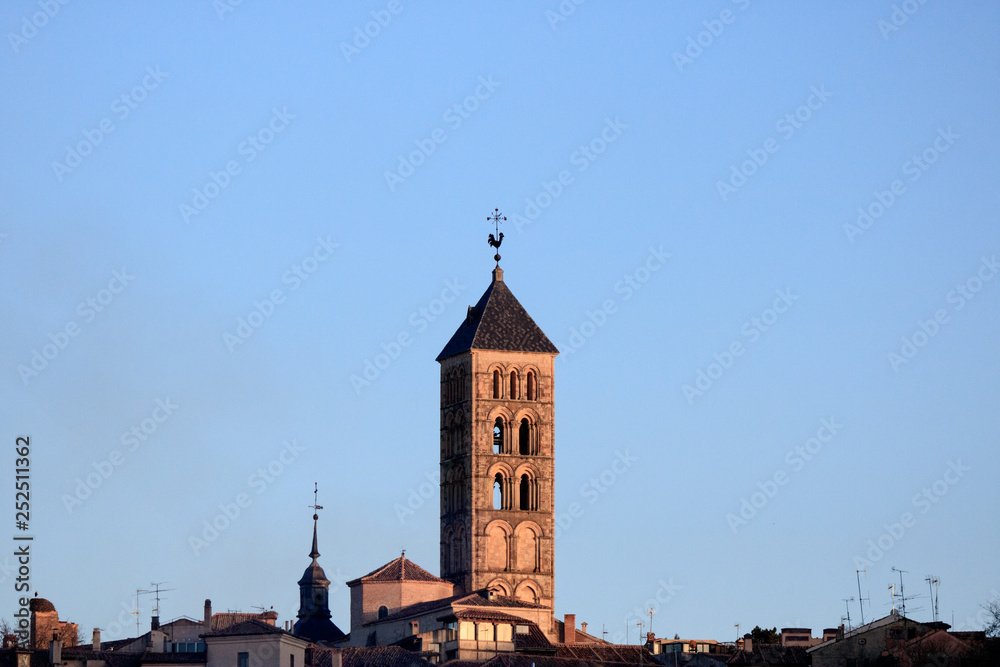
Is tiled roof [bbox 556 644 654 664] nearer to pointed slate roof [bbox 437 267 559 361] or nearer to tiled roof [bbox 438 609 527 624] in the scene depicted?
tiled roof [bbox 438 609 527 624]

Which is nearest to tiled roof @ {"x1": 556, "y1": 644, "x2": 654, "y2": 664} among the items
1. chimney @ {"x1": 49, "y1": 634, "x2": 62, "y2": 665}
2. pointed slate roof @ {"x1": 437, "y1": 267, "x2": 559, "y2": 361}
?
pointed slate roof @ {"x1": 437, "y1": 267, "x2": 559, "y2": 361}

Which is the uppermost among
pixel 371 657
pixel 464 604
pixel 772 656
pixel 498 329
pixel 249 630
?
pixel 498 329

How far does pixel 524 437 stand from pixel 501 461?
2087 millimetres

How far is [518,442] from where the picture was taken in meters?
134

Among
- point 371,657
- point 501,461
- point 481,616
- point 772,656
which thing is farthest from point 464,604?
point 772,656

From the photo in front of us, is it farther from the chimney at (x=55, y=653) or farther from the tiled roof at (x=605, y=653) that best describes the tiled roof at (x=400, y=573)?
the chimney at (x=55, y=653)

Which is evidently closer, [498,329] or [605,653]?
[605,653]

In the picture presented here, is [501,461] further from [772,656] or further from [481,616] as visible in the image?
[772,656]

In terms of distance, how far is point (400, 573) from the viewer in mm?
132500

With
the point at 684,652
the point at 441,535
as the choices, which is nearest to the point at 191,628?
the point at 441,535

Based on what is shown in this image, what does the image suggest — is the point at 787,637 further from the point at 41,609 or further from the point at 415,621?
the point at 41,609

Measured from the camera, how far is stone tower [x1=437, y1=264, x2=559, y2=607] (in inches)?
5207

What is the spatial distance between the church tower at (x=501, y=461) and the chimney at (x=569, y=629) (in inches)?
57.0

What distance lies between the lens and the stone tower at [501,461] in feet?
434
